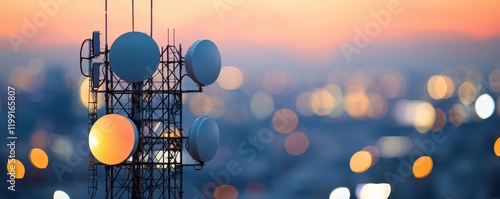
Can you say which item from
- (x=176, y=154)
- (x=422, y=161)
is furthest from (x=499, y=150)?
(x=176, y=154)

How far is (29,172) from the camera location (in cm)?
2286

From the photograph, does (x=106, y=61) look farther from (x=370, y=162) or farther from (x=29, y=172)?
(x=370, y=162)

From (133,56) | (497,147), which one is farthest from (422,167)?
(133,56)

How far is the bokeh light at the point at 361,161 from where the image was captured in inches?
963

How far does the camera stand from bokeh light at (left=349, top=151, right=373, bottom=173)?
24453 millimetres

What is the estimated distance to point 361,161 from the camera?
24578 millimetres

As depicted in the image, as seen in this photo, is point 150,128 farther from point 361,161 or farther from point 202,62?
point 361,161

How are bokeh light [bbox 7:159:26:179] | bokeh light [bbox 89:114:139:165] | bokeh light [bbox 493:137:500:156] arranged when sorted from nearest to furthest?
bokeh light [bbox 89:114:139:165] < bokeh light [bbox 7:159:26:179] < bokeh light [bbox 493:137:500:156]

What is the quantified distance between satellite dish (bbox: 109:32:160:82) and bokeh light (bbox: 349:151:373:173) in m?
9.68

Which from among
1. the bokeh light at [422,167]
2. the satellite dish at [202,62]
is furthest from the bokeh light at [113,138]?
the bokeh light at [422,167]

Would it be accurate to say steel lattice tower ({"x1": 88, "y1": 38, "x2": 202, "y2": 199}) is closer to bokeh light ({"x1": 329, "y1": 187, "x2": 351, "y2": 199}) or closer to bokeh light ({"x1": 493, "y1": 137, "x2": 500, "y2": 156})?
bokeh light ({"x1": 329, "y1": 187, "x2": 351, "y2": 199})

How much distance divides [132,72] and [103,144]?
1.52 metres

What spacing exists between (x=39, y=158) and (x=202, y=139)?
7.52m

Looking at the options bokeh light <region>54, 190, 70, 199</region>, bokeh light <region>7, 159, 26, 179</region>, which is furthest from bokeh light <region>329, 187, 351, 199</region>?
bokeh light <region>7, 159, 26, 179</region>
